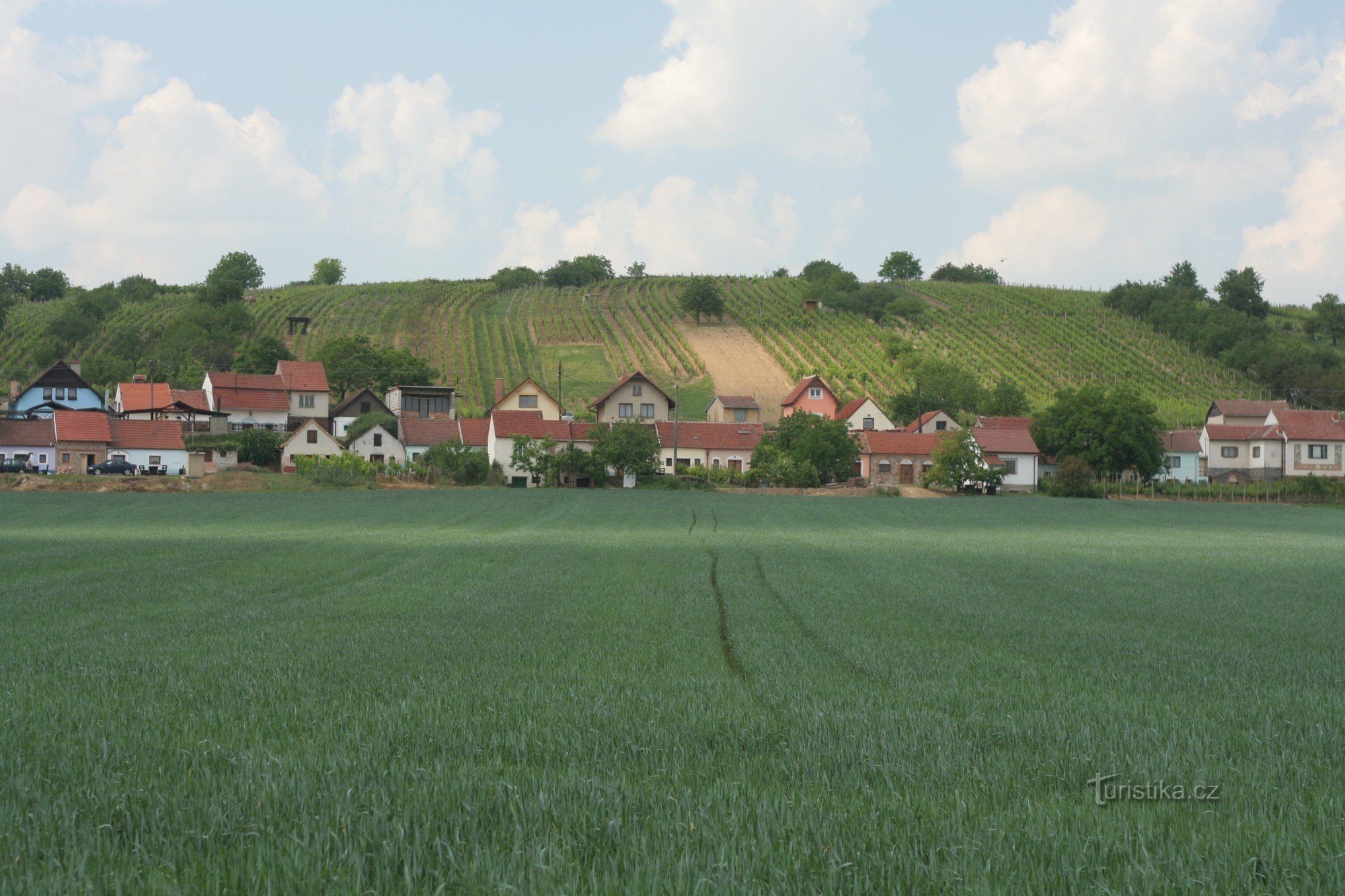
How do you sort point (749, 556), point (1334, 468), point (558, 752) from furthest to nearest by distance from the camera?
point (1334, 468), point (749, 556), point (558, 752)

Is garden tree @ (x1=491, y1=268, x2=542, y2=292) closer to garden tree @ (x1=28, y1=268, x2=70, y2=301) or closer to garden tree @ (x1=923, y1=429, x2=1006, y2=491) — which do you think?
garden tree @ (x1=28, y1=268, x2=70, y2=301)

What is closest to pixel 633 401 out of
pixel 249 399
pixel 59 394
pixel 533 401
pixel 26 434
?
A: pixel 533 401

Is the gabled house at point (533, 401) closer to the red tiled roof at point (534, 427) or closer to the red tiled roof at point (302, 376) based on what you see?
the red tiled roof at point (534, 427)

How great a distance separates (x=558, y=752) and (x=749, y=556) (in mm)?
21198

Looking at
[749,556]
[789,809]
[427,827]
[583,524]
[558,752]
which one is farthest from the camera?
[583,524]

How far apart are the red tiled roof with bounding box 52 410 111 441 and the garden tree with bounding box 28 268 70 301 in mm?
126562

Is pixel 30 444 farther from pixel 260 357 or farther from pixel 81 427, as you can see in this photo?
pixel 260 357

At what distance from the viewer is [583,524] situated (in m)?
43.2

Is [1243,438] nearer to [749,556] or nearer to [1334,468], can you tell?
[1334,468]

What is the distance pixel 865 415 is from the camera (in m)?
106

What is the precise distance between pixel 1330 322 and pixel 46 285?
754 ft

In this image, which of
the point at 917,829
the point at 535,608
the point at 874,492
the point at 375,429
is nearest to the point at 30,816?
the point at 917,829

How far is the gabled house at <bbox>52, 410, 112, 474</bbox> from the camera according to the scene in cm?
8269

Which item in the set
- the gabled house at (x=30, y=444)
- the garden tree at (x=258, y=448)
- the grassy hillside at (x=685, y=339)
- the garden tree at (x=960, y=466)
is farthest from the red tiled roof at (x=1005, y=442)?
the gabled house at (x=30, y=444)
